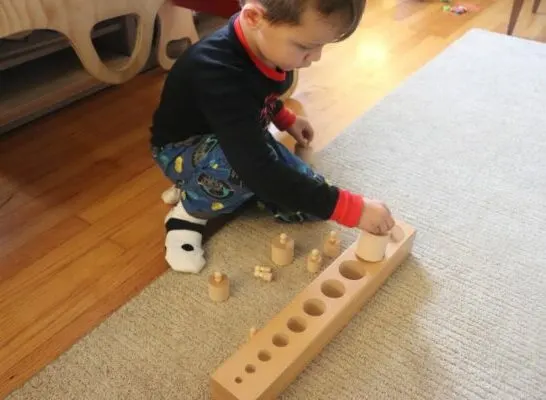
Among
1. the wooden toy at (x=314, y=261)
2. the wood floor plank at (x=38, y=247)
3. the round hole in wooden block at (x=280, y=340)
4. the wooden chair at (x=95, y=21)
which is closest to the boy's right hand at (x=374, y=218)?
the wooden toy at (x=314, y=261)

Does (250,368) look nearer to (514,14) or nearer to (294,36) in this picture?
(294,36)

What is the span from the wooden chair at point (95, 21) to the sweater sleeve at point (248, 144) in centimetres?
40

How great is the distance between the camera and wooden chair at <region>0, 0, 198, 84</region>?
1.00 meters

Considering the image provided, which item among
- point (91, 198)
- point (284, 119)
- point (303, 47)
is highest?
point (303, 47)

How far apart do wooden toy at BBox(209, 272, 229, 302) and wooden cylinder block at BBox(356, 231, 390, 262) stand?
0.73 feet

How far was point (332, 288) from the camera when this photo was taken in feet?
2.82

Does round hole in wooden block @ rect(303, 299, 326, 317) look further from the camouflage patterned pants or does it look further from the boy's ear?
the boy's ear

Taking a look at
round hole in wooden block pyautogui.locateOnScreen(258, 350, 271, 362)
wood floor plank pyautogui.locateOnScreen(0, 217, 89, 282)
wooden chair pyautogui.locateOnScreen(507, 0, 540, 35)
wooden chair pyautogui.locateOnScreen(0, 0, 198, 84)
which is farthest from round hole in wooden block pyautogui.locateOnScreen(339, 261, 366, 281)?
wooden chair pyautogui.locateOnScreen(507, 0, 540, 35)

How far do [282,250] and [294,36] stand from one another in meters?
0.37

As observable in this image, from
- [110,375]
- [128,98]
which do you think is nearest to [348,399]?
[110,375]

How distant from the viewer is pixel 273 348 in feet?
2.43

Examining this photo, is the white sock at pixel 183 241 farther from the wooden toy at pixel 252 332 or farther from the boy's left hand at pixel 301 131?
the boy's left hand at pixel 301 131

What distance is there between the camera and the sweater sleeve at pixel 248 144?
0.81 meters

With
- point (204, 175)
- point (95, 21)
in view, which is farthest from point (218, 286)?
point (95, 21)
